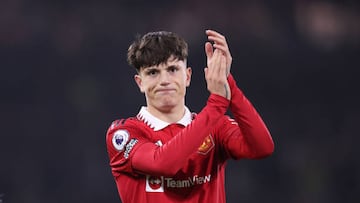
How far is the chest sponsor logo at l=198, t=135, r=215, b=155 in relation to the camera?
2314mm

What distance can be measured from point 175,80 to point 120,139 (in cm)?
30

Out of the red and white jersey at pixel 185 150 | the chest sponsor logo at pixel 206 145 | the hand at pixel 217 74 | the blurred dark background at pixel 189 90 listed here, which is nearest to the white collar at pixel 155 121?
the red and white jersey at pixel 185 150

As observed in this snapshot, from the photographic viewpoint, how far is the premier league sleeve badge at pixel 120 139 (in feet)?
7.54

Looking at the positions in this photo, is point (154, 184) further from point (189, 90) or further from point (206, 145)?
point (189, 90)

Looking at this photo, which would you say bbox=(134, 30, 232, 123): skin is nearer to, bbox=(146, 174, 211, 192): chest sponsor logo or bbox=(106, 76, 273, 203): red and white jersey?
bbox=(106, 76, 273, 203): red and white jersey

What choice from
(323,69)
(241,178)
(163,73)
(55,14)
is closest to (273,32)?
(323,69)

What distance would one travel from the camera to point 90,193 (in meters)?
4.55

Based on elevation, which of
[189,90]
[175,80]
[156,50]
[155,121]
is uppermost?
[156,50]

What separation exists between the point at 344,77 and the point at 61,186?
7.57 ft

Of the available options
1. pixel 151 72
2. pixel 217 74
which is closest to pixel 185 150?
pixel 217 74

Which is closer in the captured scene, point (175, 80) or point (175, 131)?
point (175, 80)

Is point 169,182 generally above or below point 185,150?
below

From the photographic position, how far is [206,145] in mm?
2330

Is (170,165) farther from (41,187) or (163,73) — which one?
(41,187)
